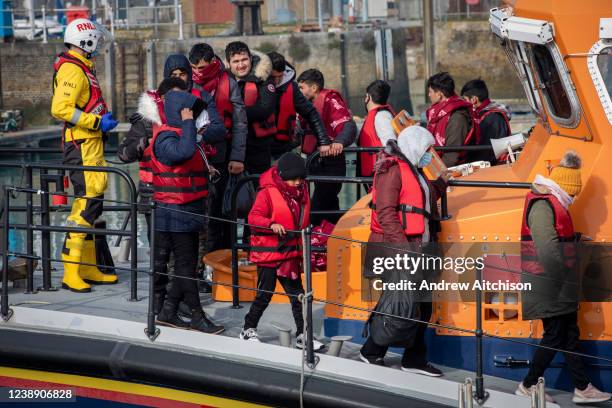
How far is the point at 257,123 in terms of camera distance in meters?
7.15

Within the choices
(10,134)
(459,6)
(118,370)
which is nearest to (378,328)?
(118,370)

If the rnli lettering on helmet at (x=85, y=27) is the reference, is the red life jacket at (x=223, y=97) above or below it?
below

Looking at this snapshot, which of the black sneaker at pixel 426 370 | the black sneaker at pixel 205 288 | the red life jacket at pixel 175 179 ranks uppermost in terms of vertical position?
the red life jacket at pixel 175 179

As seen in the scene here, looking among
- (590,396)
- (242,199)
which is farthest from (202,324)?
(590,396)

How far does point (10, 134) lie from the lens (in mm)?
24438

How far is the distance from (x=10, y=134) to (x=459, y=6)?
57.3 ft

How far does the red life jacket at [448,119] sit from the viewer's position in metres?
7.44

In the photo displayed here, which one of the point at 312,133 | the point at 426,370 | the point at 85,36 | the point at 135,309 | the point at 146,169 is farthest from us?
the point at 312,133

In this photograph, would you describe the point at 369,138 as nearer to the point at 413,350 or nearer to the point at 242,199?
the point at 242,199

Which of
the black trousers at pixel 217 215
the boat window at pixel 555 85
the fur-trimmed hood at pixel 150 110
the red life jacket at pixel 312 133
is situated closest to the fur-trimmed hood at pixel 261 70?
the black trousers at pixel 217 215

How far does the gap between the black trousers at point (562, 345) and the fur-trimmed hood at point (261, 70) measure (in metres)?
2.65

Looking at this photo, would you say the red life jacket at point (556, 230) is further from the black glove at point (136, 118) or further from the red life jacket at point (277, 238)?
the black glove at point (136, 118)

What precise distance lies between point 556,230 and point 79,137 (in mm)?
3077

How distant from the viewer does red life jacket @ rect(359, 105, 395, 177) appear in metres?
7.59
